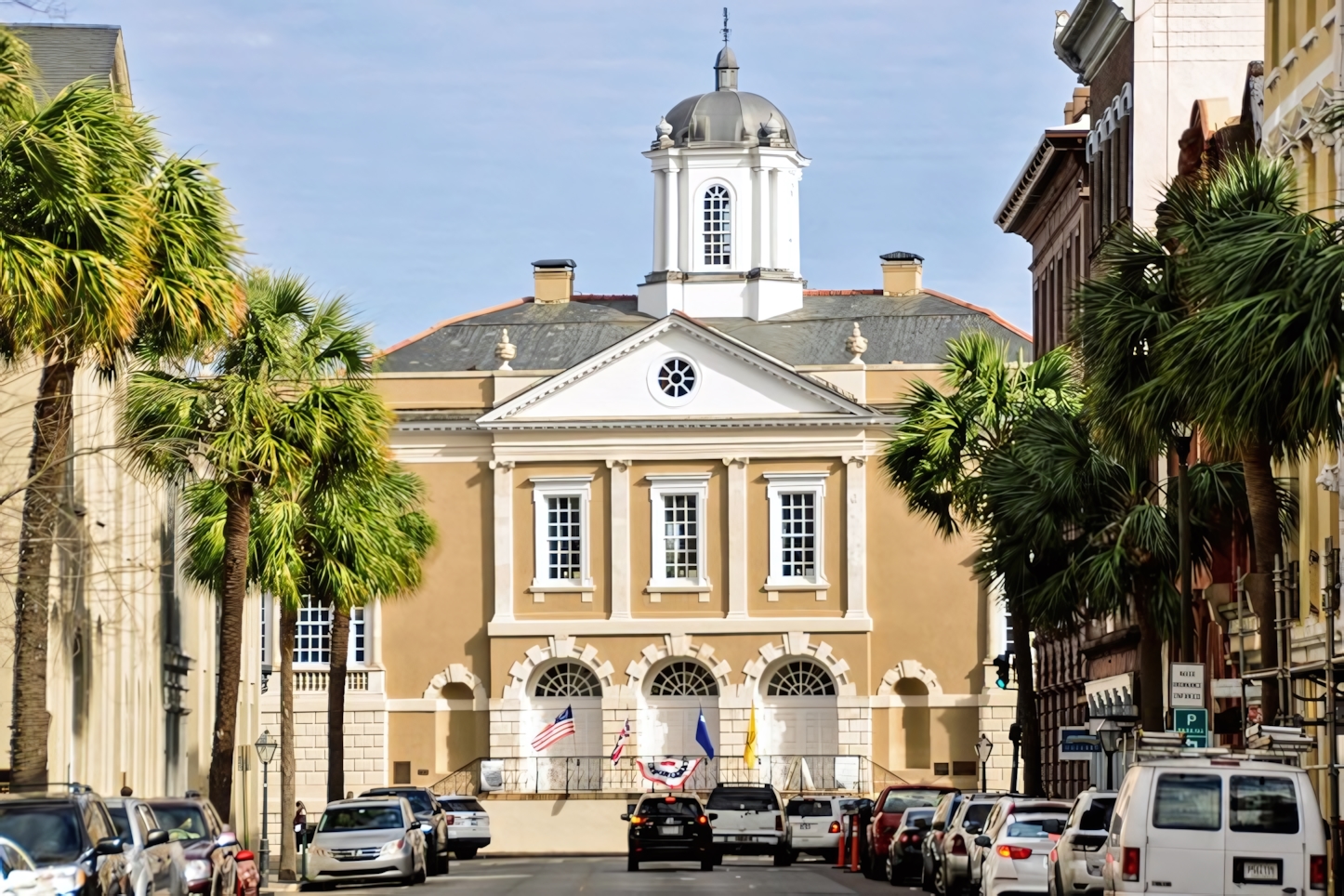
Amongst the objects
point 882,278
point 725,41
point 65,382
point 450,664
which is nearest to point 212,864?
point 65,382

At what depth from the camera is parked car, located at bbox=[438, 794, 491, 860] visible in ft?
191

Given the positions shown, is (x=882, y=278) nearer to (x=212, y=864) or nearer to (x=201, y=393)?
(x=201, y=393)

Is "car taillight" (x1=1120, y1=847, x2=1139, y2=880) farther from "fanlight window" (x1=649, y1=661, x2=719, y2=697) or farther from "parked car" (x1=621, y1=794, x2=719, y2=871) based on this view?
"fanlight window" (x1=649, y1=661, x2=719, y2=697)

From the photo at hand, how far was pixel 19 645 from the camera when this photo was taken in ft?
88.3

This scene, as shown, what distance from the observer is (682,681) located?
7638 cm

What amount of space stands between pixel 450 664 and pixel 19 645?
162ft

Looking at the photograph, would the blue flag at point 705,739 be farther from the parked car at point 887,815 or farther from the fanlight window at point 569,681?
the parked car at point 887,815

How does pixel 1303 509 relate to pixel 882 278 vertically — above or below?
below

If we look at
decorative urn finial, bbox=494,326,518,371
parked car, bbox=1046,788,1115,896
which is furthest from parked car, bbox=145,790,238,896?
decorative urn finial, bbox=494,326,518,371

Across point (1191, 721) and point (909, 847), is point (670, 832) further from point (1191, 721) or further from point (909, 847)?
point (1191, 721)

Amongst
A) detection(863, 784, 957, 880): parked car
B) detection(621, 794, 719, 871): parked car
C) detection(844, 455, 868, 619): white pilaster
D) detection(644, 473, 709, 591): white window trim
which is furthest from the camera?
detection(644, 473, 709, 591): white window trim

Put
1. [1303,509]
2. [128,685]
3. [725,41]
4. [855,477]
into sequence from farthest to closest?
[725,41] → [855,477] → [128,685] → [1303,509]

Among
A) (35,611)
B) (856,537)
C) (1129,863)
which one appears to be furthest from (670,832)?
(856,537)

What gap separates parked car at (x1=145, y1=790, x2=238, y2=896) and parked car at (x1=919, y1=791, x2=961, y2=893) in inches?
418
